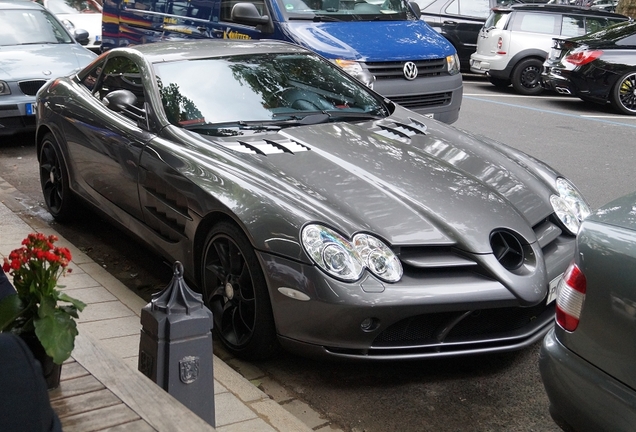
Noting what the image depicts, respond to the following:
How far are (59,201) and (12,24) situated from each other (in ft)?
15.7

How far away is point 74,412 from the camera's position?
2309mm

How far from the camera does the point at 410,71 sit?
922 cm

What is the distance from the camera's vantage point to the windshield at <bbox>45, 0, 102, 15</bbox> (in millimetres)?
17069

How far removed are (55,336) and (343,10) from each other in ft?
25.8

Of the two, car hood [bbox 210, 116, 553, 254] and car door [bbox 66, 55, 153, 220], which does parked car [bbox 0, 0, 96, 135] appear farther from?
car hood [bbox 210, 116, 553, 254]

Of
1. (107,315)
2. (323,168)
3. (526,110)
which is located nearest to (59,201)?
(107,315)

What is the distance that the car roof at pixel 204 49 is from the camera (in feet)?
18.8

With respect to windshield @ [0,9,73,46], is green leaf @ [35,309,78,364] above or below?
above

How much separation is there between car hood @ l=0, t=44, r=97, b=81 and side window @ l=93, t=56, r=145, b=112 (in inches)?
136

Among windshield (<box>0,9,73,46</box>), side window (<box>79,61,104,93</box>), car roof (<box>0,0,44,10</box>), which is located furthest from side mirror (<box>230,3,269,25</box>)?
car roof (<box>0,0,44,10</box>)

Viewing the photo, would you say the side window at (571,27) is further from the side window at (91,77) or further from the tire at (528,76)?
the side window at (91,77)

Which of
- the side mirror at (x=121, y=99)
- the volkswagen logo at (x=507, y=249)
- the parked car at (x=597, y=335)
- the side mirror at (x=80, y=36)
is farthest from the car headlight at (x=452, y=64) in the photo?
the parked car at (x=597, y=335)

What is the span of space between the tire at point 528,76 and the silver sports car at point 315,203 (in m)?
10.1

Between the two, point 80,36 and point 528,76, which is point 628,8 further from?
point 80,36
